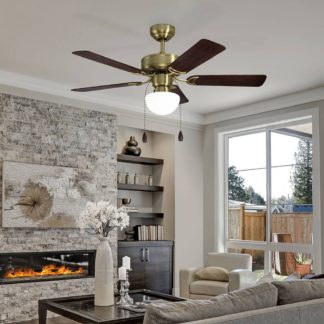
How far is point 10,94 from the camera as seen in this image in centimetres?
577

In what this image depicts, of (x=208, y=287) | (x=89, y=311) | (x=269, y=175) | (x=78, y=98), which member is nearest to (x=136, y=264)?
(x=208, y=287)

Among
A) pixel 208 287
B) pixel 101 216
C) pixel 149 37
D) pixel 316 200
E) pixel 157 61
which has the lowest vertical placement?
pixel 208 287

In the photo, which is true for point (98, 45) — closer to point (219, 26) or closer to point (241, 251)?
point (219, 26)

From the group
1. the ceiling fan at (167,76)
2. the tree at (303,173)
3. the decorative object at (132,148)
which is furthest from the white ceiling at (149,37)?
the decorative object at (132,148)

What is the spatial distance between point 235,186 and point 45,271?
3260 mm

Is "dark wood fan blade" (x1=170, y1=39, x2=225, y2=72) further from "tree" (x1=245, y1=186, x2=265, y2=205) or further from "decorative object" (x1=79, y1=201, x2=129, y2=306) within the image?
"tree" (x1=245, y1=186, x2=265, y2=205)

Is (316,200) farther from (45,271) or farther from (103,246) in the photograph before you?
(45,271)

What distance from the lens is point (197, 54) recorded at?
10.6 feet

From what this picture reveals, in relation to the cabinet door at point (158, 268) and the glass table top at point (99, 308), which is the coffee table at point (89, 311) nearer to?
the glass table top at point (99, 308)

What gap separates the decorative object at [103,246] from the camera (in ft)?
13.6

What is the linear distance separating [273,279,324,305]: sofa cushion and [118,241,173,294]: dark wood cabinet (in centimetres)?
399

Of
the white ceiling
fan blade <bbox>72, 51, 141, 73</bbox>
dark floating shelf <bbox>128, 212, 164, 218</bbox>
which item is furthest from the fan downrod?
dark floating shelf <bbox>128, 212, 164, 218</bbox>

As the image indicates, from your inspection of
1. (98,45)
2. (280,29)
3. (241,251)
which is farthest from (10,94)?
(241,251)

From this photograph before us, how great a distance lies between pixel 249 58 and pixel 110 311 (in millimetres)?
2970
